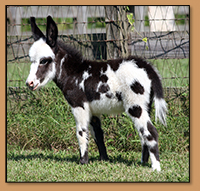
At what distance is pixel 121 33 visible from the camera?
19.3ft

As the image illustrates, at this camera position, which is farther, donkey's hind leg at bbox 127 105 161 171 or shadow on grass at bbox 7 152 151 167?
shadow on grass at bbox 7 152 151 167

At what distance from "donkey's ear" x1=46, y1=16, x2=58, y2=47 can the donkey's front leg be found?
1014 mm

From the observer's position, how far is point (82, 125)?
4.73 metres

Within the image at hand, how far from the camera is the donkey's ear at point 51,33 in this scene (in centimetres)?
456

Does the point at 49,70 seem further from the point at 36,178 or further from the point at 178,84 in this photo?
the point at 178,84

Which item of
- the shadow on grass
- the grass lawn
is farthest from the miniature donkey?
the shadow on grass

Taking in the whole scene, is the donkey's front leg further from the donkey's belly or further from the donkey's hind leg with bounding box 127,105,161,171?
the donkey's hind leg with bounding box 127,105,161,171

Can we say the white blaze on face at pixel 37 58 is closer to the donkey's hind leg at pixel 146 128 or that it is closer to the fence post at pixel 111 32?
the donkey's hind leg at pixel 146 128

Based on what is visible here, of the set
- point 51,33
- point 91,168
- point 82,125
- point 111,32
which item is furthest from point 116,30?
point 91,168

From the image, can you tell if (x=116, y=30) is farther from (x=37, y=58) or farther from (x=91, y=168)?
(x=91, y=168)

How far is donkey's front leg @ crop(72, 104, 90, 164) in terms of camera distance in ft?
15.3

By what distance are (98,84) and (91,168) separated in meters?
1.22

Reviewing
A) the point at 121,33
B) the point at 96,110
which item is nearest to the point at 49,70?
the point at 96,110

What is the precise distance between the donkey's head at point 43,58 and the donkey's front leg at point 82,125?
25.3 inches
